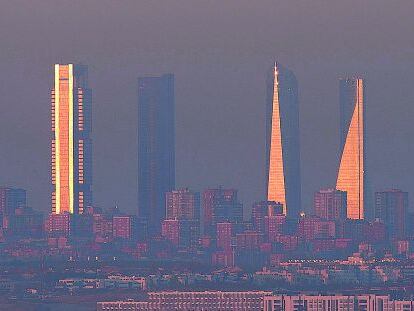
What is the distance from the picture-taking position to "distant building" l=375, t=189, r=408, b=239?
524 feet

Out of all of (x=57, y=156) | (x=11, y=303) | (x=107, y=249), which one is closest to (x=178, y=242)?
(x=107, y=249)

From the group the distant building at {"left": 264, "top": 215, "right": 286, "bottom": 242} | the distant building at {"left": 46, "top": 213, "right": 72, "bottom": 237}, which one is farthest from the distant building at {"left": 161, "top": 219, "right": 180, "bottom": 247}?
the distant building at {"left": 46, "top": 213, "right": 72, "bottom": 237}

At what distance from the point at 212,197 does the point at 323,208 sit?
549 centimetres

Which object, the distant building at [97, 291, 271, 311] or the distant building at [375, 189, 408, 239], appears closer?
the distant building at [97, 291, 271, 311]

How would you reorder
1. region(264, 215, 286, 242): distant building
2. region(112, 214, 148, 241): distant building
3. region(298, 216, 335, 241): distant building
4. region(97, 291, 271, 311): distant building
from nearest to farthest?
region(97, 291, 271, 311): distant building < region(298, 216, 335, 241): distant building < region(264, 215, 286, 242): distant building < region(112, 214, 148, 241): distant building

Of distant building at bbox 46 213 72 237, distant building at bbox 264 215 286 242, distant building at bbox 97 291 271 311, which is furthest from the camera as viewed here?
distant building at bbox 46 213 72 237

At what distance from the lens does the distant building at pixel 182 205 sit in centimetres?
15862

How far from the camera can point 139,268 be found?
12875cm

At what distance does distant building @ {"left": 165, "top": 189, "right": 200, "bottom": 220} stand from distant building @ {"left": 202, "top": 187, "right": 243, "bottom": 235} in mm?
590

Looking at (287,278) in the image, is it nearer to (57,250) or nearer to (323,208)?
(57,250)

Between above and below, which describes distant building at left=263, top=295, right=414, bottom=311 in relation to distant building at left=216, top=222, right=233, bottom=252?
below

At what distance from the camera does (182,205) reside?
527 ft

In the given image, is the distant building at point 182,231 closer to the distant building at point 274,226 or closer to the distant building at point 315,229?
the distant building at point 274,226

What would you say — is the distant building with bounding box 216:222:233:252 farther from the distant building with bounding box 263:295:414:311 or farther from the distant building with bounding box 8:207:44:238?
the distant building with bounding box 263:295:414:311
